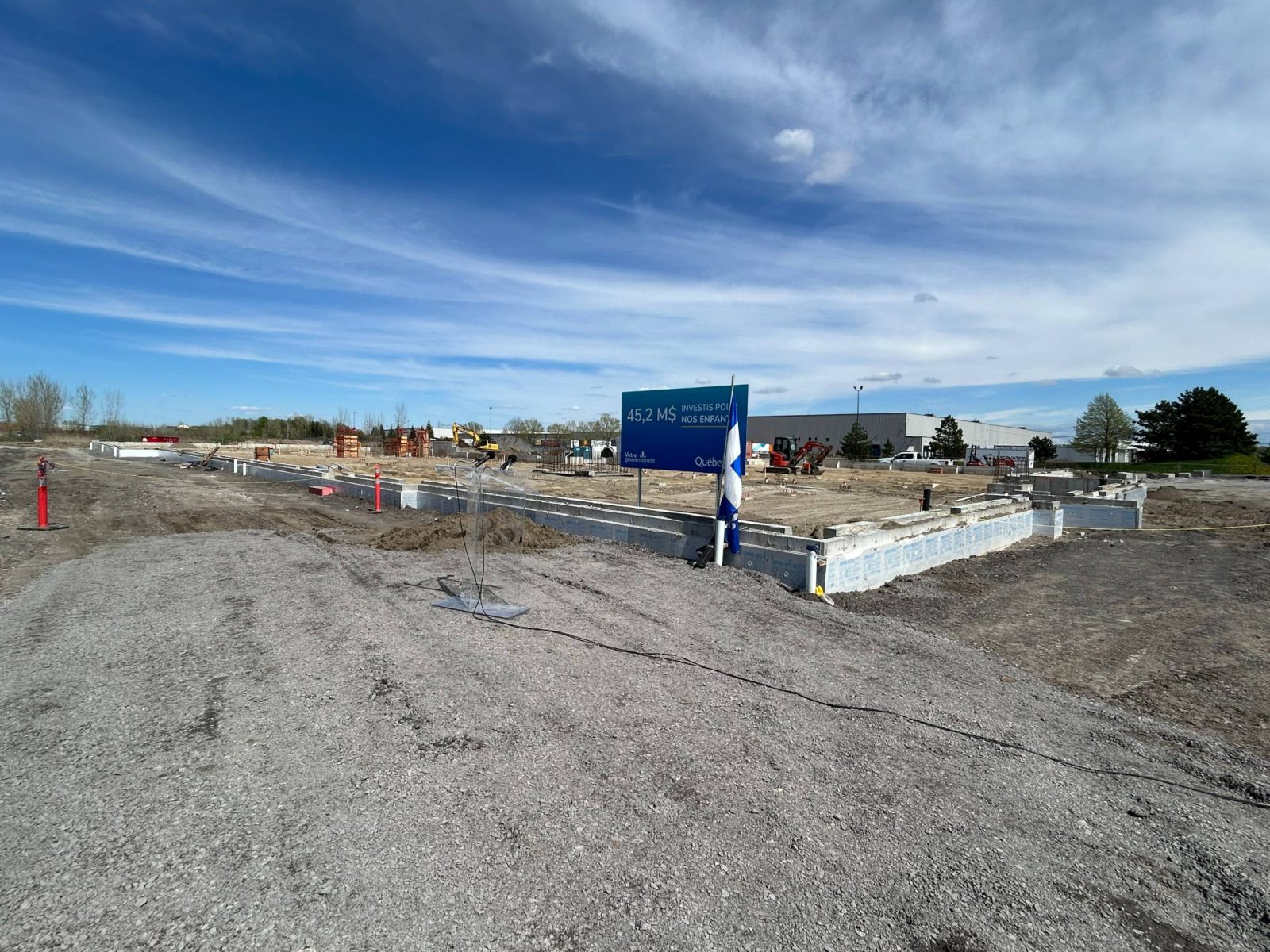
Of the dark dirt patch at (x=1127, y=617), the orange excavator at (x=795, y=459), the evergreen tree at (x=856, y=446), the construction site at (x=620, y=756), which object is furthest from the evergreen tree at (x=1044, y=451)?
the construction site at (x=620, y=756)

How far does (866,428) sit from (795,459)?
166 ft

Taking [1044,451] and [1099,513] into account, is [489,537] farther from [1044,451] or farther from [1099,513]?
[1044,451]

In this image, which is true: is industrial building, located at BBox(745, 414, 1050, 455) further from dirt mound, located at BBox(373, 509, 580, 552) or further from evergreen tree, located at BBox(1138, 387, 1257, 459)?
dirt mound, located at BBox(373, 509, 580, 552)

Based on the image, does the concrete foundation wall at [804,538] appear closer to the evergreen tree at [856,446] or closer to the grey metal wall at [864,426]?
the evergreen tree at [856,446]

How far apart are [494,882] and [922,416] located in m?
93.0

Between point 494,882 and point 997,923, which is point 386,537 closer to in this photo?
point 494,882

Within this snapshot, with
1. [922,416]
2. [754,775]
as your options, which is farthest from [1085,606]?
[922,416]

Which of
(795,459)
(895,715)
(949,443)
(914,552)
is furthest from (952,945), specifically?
(949,443)

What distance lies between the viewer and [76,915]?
258 centimetres

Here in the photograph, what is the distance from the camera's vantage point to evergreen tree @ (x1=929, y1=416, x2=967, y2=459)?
69.5m

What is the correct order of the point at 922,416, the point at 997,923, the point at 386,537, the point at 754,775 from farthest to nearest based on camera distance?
the point at 922,416
the point at 386,537
the point at 754,775
the point at 997,923

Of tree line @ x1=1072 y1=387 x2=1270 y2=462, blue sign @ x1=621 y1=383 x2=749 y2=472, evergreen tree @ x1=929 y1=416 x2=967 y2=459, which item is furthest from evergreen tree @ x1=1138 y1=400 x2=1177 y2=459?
blue sign @ x1=621 y1=383 x2=749 y2=472

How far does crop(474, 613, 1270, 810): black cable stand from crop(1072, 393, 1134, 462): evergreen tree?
88.4m

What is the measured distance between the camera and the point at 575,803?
137 inches
